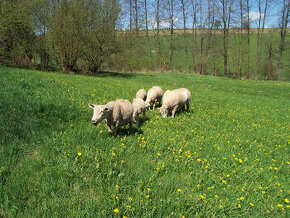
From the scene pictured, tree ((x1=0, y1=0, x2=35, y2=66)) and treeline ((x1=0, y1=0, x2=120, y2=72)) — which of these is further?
treeline ((x1=0, y1=0, x2=120, y2=72))

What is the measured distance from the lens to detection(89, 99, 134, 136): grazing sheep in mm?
4145

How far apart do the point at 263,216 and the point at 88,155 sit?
135 inches

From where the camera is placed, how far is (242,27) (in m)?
40.5

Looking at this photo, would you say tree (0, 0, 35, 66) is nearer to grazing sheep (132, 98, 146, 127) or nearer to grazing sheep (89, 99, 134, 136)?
grazing sheep (132, 98, 146, 127)

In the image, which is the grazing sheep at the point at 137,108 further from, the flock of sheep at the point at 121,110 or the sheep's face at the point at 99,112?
the sheep's face at the point at 99,112

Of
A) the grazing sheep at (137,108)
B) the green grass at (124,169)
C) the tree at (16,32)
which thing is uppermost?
the tree at (16,32)

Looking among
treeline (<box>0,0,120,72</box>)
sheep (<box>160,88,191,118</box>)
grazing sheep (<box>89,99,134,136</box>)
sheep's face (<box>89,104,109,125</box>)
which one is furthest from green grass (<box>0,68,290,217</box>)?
treeline (<box>0,0,120,72</box>)

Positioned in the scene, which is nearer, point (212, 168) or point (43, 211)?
point (43, 211)

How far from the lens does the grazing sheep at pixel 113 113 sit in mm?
4145

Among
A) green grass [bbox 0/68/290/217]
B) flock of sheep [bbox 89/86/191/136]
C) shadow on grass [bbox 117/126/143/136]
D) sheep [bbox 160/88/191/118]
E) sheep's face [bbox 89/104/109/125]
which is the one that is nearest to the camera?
green grass [bbox 0/68/290/217]

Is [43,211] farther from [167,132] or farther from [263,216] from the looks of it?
[167,132]

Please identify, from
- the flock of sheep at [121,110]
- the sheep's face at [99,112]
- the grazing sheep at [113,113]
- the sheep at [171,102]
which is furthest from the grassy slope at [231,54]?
the sheep's face at [99,112]

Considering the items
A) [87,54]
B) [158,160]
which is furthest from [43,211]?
[87,54]

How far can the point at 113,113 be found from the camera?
4695mm
